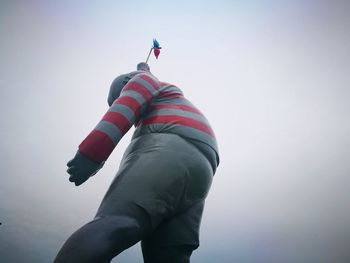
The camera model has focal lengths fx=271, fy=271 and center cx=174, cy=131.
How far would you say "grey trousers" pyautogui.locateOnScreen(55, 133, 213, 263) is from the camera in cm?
137

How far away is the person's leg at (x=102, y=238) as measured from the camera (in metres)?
1.30

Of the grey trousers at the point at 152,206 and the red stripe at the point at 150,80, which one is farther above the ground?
the red stripe at the point at 150,80

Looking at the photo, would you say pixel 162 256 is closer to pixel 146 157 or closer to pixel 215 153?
pixel 146 157

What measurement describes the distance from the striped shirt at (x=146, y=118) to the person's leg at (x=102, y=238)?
478 millimetres

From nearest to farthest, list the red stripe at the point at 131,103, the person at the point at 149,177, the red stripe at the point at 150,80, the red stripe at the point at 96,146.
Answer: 1. the person at the point at 149,177
2. the red stripe at the point at 96,146
3. the red stripe at the point at 131,103
4. the red stripe at the point at 150,80

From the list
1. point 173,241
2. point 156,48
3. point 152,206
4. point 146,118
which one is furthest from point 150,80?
point 156,48

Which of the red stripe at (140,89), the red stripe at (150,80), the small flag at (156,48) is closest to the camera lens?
the red stripe at (140,89)

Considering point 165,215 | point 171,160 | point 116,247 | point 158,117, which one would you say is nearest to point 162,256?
point 165,215

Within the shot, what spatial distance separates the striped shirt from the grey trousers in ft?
0.38

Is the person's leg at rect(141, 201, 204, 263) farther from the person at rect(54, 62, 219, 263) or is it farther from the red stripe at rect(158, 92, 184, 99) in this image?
the red stripe at rect(158, 92, 184, 99)

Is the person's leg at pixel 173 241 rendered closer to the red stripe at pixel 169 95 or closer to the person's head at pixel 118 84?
the red stripe at pixel 169 95

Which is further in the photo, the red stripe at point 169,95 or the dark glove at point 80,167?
the red stripe at point 169,95

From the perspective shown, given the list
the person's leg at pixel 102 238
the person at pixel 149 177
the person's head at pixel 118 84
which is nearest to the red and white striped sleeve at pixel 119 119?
the person at pixel 149 177

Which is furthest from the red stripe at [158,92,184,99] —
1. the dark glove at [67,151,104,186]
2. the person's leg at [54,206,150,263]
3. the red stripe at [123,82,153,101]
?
the person's leg at [54,206,150,263]
